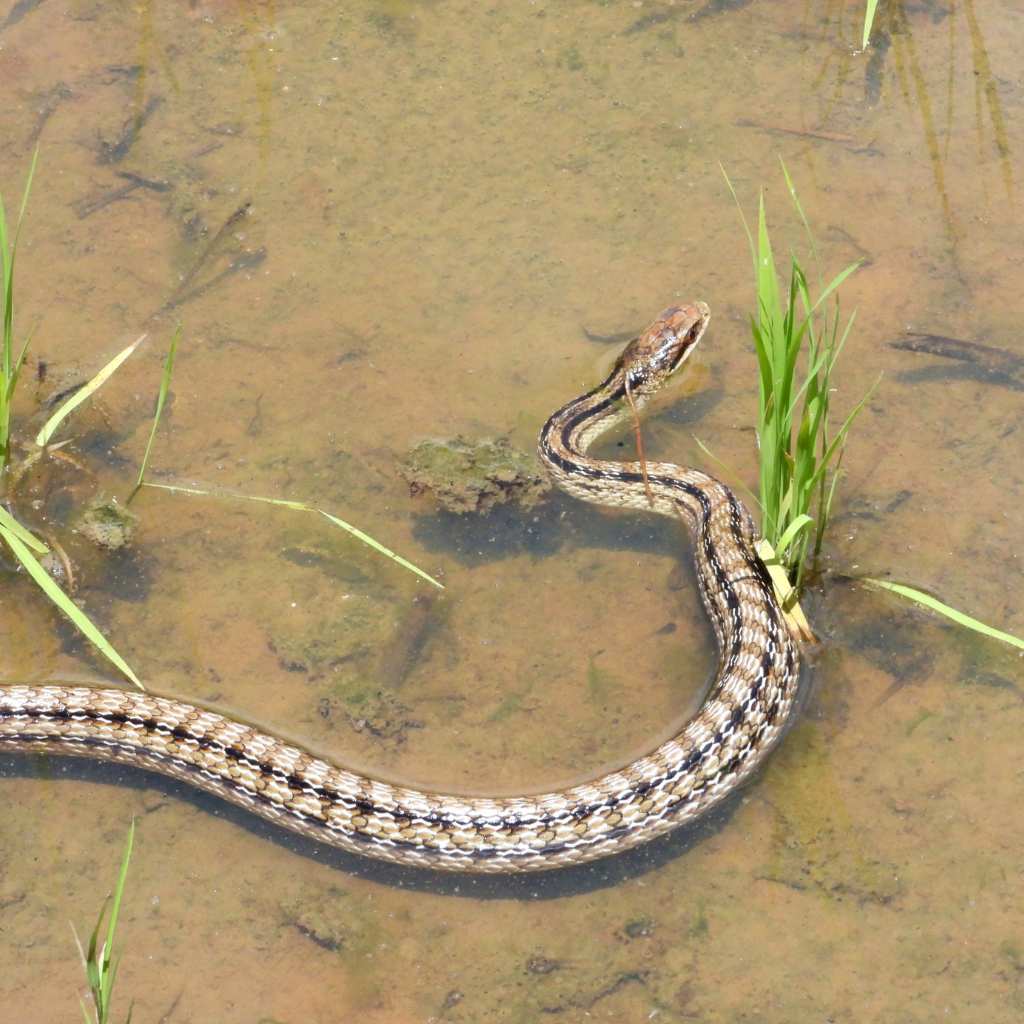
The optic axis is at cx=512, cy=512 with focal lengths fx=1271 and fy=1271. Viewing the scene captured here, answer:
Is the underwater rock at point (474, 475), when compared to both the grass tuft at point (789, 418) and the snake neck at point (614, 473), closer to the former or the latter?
the snake neck at point (614, 473)

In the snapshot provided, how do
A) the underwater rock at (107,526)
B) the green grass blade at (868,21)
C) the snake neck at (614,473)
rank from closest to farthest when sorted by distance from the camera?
1. the underwater rock at (107,526)
2. the snake neck at (614,473)
3. the green grass blade at (868,21)

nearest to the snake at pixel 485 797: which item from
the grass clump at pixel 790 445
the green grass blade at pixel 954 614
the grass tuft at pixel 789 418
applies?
the grass clump at pixel 790 445

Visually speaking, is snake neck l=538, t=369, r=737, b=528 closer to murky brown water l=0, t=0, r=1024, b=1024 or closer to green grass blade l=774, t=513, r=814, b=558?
murky brown water l=0, t=0, r=1024, b=1024

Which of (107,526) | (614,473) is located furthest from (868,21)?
(107,526)

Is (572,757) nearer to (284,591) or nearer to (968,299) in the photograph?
(284,591)

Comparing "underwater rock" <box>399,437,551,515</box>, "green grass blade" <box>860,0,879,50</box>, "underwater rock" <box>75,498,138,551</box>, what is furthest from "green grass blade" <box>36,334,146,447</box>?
"green grass blade" <box>860,0,879,50</box>

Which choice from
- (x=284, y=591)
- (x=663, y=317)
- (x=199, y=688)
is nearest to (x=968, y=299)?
(x=663, y=317)
